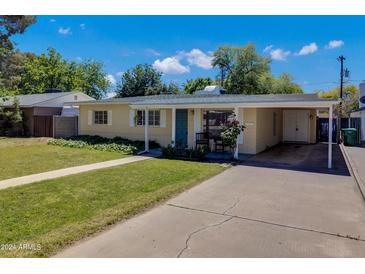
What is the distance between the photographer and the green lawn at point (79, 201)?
154 inches

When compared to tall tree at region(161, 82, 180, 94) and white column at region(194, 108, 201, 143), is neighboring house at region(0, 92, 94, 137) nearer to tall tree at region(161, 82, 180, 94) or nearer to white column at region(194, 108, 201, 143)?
white column at region(194, 108, 201, 143)

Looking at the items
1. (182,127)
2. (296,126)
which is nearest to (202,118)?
(182,127)

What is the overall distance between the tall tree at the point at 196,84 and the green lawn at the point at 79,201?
28.7 m

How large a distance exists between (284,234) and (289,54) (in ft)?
111

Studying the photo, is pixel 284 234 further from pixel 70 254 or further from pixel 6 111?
pixel 6 111

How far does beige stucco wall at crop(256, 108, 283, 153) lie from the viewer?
490 inches

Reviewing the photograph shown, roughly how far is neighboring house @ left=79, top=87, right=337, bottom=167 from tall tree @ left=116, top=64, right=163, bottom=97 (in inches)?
657

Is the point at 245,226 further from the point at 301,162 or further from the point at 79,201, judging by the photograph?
the point at 301,162

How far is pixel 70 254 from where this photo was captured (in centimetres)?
347

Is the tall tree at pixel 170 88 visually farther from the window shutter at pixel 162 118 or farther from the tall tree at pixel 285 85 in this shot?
the window shutter at pixel 162 118

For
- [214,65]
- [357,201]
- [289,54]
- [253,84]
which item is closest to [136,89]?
[214,65]

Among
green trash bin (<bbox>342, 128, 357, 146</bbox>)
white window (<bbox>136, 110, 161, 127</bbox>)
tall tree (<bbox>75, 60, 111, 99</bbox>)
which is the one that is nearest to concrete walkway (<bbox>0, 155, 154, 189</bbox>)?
white window (<bbox>136, 110, 161, 127</bbox>)
